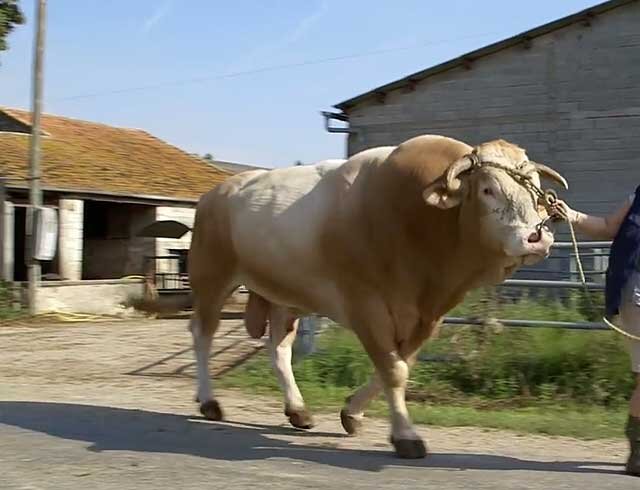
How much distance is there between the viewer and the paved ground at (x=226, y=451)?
630cm

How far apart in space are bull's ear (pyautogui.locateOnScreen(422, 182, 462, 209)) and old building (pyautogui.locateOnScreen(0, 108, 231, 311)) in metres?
15.7

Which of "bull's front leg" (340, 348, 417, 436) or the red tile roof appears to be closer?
"bull's front leg" (340, 348, 417, 436)

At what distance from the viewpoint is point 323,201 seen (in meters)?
7.57

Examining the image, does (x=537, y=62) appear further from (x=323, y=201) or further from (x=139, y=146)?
(x=323, y=201)

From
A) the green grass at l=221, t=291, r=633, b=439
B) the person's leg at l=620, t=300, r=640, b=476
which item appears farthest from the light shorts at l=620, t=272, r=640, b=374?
the green grass at l=221, t=291, r=633, b=439

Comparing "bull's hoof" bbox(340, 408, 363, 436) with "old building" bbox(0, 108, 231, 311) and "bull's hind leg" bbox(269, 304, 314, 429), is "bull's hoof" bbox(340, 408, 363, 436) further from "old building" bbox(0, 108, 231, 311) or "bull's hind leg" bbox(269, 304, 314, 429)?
"old building" bbox(0, 108, 231, 311)

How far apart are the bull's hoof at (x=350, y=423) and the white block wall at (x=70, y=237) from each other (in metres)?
15.6

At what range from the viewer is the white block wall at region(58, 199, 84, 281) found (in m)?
22.5

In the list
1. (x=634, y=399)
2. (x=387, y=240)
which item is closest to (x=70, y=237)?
(x=387, y=240)

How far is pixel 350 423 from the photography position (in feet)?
25.8

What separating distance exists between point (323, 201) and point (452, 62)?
16441mm

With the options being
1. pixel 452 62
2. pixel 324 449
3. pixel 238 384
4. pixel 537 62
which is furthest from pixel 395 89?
pixel 324 449

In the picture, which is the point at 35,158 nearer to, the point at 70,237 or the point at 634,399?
the point at 70,237

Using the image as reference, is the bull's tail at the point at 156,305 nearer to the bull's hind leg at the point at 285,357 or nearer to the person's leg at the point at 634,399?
the bull's hind leg at the point at 285,357
